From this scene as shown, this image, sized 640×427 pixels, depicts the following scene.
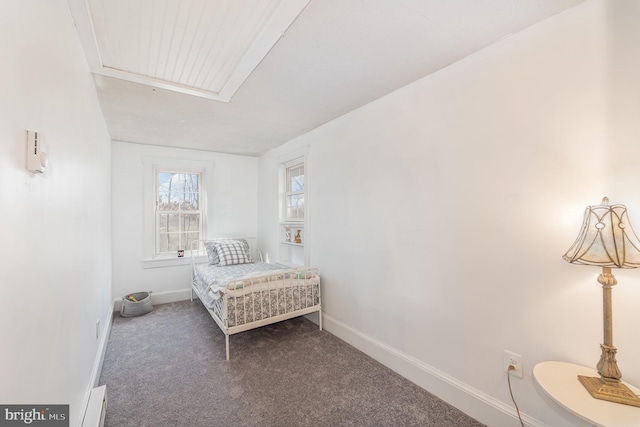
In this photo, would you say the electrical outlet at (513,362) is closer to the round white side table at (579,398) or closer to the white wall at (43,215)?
the round white side table at (579,398)

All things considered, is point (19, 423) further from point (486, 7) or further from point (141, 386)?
point (486, 7)

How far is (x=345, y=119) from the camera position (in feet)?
9.45

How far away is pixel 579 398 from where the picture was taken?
114cm

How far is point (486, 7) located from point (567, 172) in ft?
3.16

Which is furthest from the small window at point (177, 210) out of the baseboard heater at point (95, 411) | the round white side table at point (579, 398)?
the round white side table at point (579, 398)

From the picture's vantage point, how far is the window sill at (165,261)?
4023mm

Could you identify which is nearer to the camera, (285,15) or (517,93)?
(285,15)

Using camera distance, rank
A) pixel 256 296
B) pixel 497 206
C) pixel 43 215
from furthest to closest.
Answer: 1. pixel 256 296
2. pixel 497 206
3. pixel 43 215

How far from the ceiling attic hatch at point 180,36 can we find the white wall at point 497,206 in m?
1.21

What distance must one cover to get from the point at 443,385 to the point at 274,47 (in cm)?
259

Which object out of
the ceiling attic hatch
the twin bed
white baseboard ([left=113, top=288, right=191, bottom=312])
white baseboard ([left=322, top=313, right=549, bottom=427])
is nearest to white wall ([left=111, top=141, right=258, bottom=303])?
white baseboard ([left=113, top=288, right=191, bottom=312])

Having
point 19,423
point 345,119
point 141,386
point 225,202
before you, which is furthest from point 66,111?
point 225,202

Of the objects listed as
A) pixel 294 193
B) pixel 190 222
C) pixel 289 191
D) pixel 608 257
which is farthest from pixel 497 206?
pixel 190 222

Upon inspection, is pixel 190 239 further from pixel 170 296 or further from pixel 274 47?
pixel 274 47
